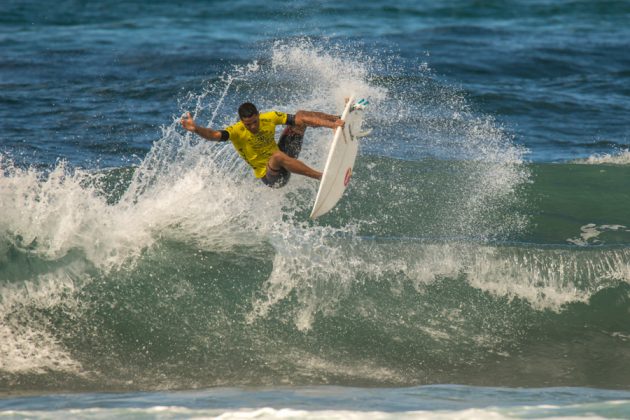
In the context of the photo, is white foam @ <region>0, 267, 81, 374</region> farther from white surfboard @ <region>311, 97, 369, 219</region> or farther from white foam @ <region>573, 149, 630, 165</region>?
white foam @ <region>573, 149, 630, 165</region>

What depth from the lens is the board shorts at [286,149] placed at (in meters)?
9.79

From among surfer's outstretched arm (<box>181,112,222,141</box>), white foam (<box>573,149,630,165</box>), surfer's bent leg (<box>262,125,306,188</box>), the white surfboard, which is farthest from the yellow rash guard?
white foam (<box>573,149,630,165</box>)

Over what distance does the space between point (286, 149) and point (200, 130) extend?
1354mm

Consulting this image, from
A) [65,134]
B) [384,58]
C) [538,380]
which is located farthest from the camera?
[384,58]

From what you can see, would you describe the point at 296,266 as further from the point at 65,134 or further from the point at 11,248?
the point at 65,134

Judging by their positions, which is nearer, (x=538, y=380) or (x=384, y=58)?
(x=538, y=380)

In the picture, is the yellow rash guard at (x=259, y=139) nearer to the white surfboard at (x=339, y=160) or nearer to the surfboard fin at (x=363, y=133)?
the white surfboard at (x=339, y=160)

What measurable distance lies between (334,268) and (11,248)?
308 centimetres

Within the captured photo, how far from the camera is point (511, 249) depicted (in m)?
9.63

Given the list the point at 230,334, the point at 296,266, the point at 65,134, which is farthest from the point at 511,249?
the point at 65,134

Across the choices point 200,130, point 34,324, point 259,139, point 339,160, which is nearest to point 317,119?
point 339,160

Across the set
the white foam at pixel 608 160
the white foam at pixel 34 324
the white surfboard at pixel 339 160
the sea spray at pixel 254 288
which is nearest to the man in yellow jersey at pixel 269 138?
the white surfboard at pixel 339 160

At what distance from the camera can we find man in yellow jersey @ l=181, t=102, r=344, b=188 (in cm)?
933

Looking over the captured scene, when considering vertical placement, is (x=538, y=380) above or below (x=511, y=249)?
below
